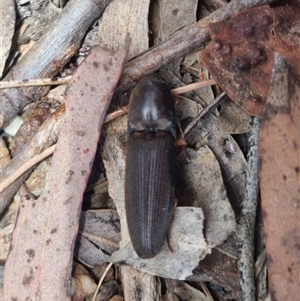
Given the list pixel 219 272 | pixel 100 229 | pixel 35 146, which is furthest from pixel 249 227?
pixel 35 146

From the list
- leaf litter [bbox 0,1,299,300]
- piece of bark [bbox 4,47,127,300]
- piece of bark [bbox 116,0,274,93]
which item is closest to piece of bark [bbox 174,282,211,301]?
leaf litter [bbox 0,1,299,300]

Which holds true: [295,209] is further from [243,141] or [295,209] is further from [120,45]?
[120,45]

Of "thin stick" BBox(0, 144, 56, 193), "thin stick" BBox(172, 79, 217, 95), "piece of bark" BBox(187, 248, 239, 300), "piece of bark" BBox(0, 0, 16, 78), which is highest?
"piece of bark" BBox(0, 0, 16, 78)

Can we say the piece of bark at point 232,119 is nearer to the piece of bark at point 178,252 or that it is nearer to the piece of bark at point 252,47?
the piece of bark at point 252,47

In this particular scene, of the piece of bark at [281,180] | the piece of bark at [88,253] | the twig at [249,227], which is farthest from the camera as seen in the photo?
the piece of bark at [88,253]

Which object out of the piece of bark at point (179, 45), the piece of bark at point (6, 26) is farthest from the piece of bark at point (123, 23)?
the piece of bark at point (6, 26)

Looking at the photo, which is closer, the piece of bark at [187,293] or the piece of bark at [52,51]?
the piece of bark at [187,293]

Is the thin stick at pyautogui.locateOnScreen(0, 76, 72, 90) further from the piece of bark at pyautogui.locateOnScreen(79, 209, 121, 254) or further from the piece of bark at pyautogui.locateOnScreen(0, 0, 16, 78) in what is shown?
the piece of bark at pyautogui.locateOnScreen(79, 209, 121, 254)
